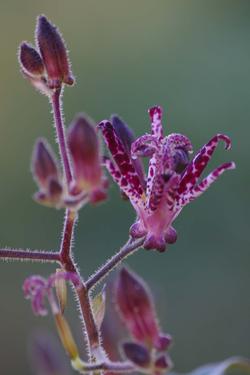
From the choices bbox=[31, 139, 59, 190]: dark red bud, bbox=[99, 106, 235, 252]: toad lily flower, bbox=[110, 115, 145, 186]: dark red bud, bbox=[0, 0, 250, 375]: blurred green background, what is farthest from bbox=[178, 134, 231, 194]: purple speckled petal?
bbox=[0, 0, 250, 375]: blurred green background

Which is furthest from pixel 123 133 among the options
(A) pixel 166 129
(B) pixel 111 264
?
(A) pixel 166 129

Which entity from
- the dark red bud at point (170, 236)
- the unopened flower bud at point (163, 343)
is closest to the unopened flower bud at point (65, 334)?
the unopened flower bud at point (163, 343)

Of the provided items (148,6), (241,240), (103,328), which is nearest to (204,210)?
(241,240)

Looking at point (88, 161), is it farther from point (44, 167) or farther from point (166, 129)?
point (166, 129)

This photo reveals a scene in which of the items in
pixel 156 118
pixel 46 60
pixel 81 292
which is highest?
pixel 46 60

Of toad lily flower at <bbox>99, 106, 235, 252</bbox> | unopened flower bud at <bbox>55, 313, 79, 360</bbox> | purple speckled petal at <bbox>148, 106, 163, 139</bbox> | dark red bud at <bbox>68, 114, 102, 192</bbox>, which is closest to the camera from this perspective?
dark red bud at <bbox>68, 114, 102, 192</bbox>

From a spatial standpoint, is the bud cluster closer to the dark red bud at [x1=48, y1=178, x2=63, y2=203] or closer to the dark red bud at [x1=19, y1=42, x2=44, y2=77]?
the dark red bud at [x1=48, y1=178, x2=63, y2=203]
